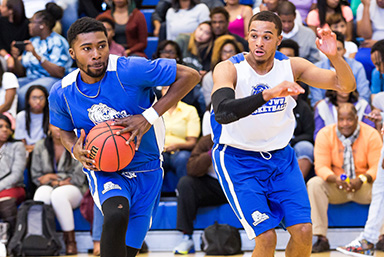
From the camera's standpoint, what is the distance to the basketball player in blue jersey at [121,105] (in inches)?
171

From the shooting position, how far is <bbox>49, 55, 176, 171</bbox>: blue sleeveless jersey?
4.42 m

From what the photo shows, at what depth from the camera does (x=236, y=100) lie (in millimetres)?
3893

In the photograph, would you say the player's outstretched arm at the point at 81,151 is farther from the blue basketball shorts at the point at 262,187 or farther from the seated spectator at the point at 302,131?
the seated spectator at the point at 302,131

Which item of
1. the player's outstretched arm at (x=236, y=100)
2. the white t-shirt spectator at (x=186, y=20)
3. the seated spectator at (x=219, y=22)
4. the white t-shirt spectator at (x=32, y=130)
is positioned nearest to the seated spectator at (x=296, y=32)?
the seated spectator at (x=219, y=22)

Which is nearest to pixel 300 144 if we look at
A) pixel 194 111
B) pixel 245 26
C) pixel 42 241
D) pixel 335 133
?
pixel 335 133

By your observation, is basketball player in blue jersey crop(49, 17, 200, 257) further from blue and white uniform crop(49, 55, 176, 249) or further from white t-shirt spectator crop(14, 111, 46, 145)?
white t-shirt spectator crop(14, 111, 46, 145)

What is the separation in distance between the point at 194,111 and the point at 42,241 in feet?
7.99

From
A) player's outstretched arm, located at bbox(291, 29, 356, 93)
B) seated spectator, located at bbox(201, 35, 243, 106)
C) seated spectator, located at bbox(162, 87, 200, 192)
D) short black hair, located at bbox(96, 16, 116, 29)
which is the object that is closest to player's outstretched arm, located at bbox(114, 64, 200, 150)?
player's outstretched arm, located at bbox(291, 29, 356, 93)

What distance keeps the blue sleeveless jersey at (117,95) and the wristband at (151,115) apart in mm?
150

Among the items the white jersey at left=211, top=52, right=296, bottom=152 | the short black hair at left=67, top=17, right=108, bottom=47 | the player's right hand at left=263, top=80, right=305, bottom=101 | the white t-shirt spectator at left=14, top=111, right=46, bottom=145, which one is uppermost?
the short black hair at left=67, top=17, right=108, bottom=47

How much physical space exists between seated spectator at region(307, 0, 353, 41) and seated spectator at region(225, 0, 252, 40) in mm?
1010

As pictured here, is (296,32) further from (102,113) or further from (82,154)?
(82,154)

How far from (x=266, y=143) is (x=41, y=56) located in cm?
521

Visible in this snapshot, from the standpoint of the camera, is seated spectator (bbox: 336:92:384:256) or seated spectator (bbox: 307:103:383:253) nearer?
seated spectator (bbox: 336:92:384:256)
